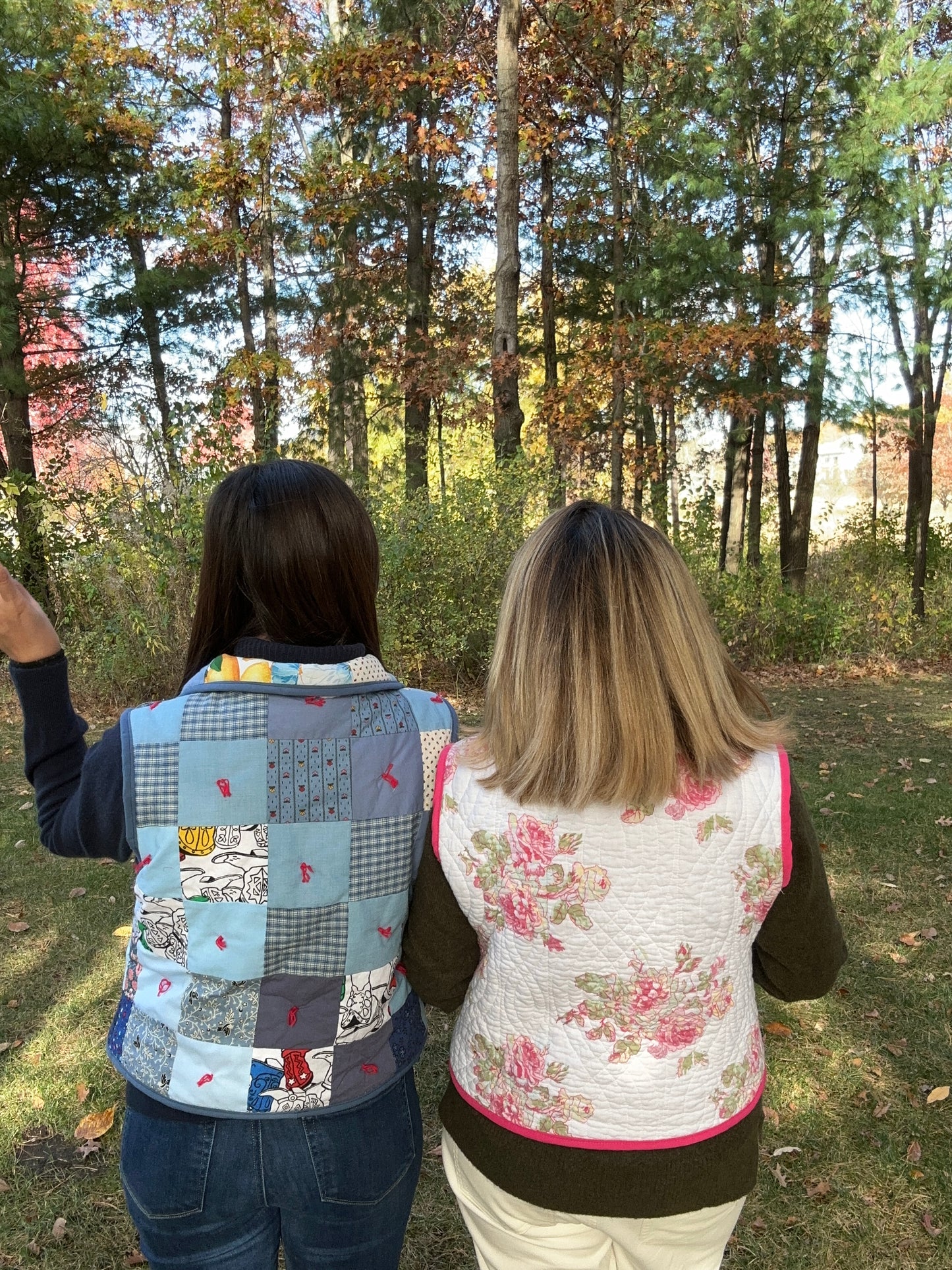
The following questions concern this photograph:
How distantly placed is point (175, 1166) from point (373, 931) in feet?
1.37

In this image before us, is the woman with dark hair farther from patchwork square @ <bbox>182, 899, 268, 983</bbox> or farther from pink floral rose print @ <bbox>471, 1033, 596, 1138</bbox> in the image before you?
pink floral rose print @ <bbox>471, 1033, 596, 1138</bbox>

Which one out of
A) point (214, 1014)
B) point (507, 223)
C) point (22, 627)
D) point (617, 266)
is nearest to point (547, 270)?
point (617, 266)

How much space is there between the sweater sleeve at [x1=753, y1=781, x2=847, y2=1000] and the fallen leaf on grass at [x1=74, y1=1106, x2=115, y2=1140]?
250cm

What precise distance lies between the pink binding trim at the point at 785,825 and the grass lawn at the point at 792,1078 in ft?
6.32

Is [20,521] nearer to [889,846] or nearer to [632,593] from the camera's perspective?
[889,846]

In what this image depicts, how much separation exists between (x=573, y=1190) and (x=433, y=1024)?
100 inches

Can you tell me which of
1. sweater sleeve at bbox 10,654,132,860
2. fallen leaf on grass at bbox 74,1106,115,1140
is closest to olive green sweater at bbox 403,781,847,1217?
sweater sleeve at bbox 10,654,132,860

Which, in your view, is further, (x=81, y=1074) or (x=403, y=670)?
(x=403, y=670)

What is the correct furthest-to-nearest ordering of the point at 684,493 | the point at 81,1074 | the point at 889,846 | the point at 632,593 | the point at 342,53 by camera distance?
the point at 684,493
the point at 342,53
the point at 889,846
the point at 81,1074
the point at 632,593

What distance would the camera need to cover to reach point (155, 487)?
331 inches

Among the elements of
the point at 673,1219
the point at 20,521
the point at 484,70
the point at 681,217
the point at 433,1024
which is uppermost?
the point at 484,70

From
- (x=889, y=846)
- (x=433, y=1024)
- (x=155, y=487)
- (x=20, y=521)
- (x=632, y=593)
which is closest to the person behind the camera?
(x=632, y=593)

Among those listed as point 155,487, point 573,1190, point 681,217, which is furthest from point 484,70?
point 573,1190

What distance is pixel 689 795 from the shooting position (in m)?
1.18
